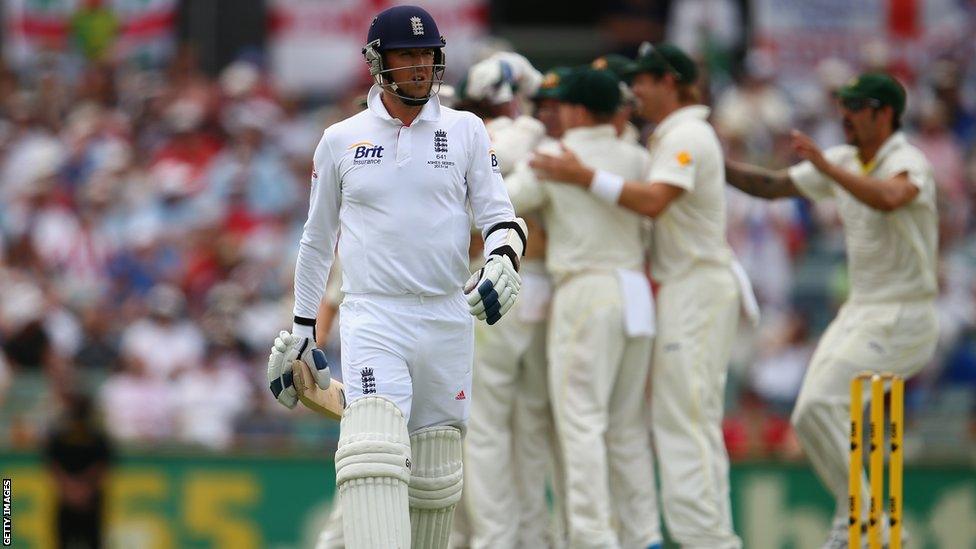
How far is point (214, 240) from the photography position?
1522 cm

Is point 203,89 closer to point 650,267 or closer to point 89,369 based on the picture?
point 89,369

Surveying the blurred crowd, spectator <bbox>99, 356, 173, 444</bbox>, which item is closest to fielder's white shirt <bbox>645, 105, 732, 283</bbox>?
the blurred crowd

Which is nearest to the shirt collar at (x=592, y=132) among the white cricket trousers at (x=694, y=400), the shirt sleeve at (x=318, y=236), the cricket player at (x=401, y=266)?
the white cricket trousers at (x=694, y=400)

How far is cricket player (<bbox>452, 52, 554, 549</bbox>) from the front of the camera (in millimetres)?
9281

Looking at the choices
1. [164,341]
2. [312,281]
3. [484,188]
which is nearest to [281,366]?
[312,281]

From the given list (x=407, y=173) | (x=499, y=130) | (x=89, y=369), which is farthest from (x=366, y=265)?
(x=89, y=369)

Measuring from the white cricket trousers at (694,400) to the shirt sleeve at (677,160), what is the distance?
522mm

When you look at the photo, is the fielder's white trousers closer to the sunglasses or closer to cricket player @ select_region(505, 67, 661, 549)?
cricket player @ select_region(505, 67, 661, 549)

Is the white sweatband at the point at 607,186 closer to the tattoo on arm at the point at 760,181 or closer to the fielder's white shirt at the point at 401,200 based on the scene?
the tattoo on arm at the point at 760,181

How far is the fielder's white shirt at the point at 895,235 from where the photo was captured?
8.81m

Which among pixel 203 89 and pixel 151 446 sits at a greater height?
pixel 203 89

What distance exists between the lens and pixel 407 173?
23.0ft

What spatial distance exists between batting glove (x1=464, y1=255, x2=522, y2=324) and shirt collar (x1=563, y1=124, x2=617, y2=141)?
235cm

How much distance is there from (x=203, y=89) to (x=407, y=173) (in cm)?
1031
